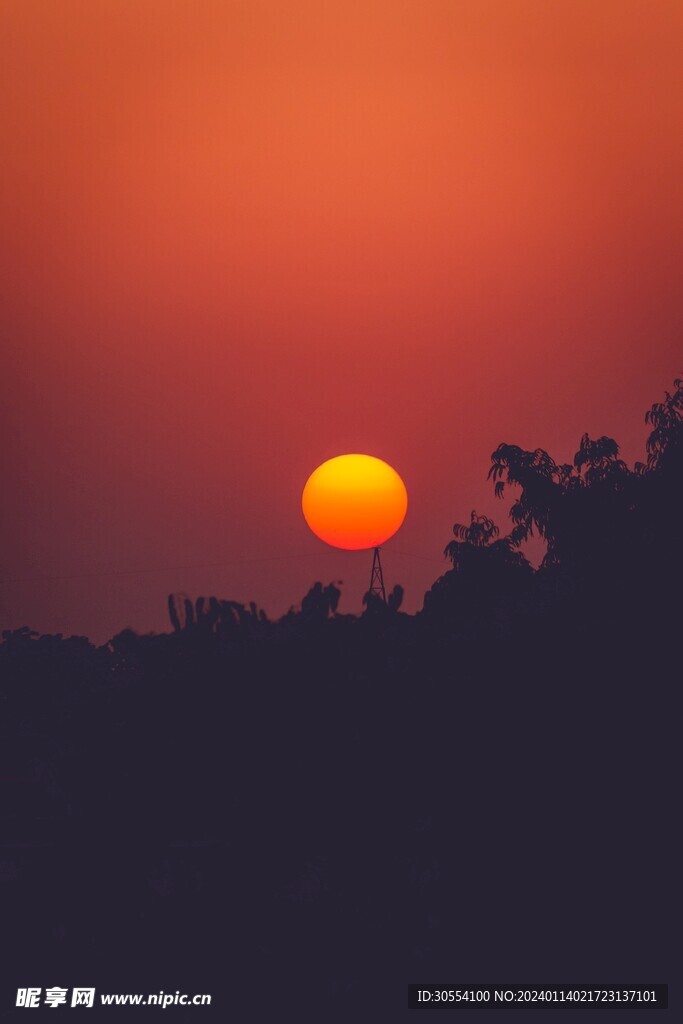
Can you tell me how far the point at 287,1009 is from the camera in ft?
31.1

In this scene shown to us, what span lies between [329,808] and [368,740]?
0.69 m

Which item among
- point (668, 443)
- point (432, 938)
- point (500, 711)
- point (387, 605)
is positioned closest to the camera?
point (432, 938)

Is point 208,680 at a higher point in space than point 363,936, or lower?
higher

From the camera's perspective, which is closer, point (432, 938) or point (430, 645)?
point (432, 938)

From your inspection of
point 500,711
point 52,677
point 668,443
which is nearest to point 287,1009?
point 500,711

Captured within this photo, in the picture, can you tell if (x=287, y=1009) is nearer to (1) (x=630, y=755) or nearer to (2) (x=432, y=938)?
(2) (x=432, y=938)

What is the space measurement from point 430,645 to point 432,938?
2.58 m

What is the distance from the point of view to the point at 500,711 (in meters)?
10.1

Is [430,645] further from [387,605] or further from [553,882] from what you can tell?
[553,882]

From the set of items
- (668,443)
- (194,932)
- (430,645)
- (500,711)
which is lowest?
(194,932)

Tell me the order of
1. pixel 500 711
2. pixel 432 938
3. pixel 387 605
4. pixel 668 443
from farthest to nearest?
pixel 668 443
pixel 387 605
pixel 500 711
pixel 432 938

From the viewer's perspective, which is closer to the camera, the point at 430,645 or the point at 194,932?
the point at 194,932

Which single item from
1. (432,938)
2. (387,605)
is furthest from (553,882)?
(387,605)

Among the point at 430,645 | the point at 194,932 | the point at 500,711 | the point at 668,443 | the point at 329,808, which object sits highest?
the point at 668,443
